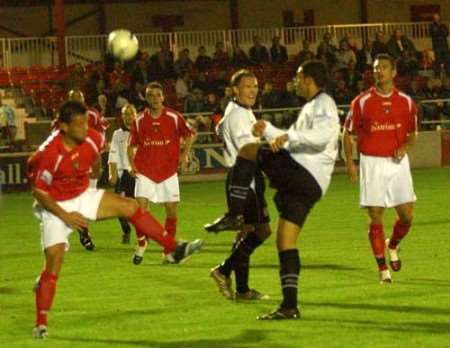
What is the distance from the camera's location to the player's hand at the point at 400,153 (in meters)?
12.9

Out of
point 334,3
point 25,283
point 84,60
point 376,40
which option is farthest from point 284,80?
point 25,283

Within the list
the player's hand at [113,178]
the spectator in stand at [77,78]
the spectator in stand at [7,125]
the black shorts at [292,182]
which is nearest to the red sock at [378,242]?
the black shorts at [292,182]

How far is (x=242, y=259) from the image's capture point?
1191 cm

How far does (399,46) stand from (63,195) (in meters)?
26.7

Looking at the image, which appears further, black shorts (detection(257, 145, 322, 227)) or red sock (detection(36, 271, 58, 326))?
black shorts (detection(257, 145, 322, 227))

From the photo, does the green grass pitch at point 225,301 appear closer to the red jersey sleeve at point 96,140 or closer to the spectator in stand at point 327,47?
the red jersey sleeve at point 96,140

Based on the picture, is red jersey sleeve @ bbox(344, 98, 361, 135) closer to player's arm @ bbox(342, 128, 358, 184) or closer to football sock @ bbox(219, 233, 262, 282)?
player's arm @ bbox(342, 128, 358, 184)

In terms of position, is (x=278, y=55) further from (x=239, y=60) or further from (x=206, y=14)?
(x=206, y=14)

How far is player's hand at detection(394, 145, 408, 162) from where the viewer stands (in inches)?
508

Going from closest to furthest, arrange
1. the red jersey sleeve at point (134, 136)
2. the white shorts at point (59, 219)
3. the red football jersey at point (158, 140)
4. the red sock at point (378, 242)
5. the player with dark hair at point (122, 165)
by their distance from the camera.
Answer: the white shorts at point (59, 219)
the red sock at point (378, 242)
the red football jersey at point (158, 140)
the red jersey sleeve at point (134, 136)
the player with dark hair at point (122, 165)

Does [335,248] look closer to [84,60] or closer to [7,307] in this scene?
[7,307]

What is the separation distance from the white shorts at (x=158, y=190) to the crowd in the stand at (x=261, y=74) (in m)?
15.2

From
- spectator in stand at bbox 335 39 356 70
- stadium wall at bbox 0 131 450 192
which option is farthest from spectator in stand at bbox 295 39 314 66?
stadium wall at bbox 0 131 450 192

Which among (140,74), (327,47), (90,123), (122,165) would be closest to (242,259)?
(90,123)
